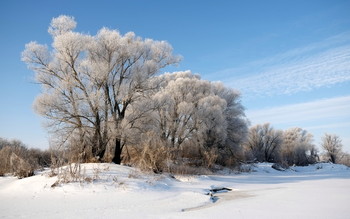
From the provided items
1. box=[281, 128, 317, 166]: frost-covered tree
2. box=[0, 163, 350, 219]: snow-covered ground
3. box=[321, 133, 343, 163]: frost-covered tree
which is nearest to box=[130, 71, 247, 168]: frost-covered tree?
box=[0, 163, 350, 219]: snow-covered ground

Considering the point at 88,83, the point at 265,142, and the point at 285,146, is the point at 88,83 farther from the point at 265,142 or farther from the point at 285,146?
the point at 285,146

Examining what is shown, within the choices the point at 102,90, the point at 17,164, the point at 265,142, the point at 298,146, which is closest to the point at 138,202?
the point at 17,164

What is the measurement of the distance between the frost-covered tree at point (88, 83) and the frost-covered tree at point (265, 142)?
126 feet

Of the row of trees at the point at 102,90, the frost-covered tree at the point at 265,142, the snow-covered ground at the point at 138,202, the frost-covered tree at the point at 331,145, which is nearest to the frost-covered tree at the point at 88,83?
the row of trees at the point at 102,90

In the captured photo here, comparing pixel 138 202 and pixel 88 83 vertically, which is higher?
pixel 88 83

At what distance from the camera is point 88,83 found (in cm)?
1540

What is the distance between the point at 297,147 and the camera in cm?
6325

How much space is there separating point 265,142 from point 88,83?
148 feet

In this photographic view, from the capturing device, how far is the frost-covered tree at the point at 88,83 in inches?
587

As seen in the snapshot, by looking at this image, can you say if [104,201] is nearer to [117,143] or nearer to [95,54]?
[117,143]

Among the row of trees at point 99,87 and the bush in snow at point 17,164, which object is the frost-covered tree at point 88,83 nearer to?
the row of trees at point 99,87

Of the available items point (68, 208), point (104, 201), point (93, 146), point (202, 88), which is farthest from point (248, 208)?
point (202, 88)

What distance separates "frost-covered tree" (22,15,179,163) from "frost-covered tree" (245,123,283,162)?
38.4 m

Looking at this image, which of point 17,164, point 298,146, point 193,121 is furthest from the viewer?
point 298,146
